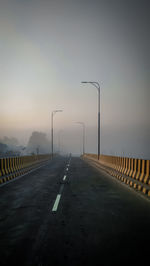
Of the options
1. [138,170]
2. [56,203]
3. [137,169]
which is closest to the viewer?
[56,203]

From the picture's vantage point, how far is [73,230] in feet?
13.8

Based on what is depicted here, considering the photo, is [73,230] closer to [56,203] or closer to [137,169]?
[56,203]

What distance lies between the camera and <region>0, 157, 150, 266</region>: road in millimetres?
3154

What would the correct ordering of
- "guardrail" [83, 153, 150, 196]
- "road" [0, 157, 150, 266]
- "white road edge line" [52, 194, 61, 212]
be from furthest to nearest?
"guardrail" [83, 153, 150, 196], "white road edge line" [52, 194, 61, 212], "road" [0, 157, 150, 266]

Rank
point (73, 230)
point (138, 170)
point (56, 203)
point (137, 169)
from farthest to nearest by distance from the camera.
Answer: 1. point (137, 169)
2. point (138, 170)
3. point (56, 203)
4. point (73, 230)

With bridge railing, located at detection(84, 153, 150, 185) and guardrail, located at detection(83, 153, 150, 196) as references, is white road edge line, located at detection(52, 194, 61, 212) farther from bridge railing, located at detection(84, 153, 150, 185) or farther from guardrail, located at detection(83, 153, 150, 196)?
bridge railing, located at detection(84, 153, 150, 185)

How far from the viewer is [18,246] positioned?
11.5 feet

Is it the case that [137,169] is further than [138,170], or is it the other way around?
[137,169]

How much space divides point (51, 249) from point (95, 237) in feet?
→ 3.39

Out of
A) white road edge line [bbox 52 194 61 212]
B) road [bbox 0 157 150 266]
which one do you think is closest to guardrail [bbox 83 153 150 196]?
road [bbox 0 157 150 266]

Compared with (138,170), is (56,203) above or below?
below

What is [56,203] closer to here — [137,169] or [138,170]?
[138,170]

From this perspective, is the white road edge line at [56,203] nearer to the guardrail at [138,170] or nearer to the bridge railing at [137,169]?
the guardrail at [138,170]

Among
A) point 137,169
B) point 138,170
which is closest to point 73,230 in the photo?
point 138,170
